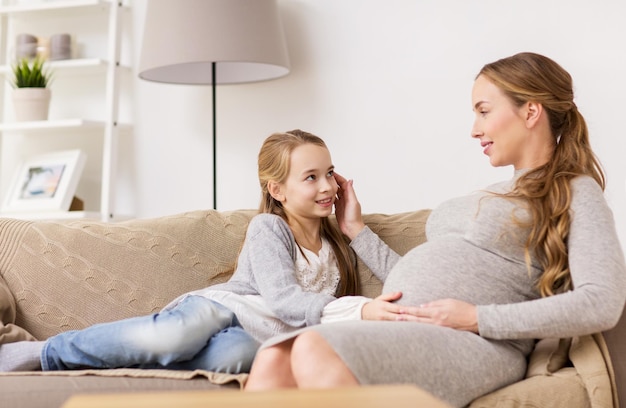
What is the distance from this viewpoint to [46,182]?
11.5 feet

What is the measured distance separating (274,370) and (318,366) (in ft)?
0.37

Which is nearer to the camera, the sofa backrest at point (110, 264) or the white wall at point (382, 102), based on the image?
the sofa backrest at point (110, 264)

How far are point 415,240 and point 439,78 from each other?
3.45 feet

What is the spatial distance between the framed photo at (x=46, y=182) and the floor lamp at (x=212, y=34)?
0.58 m

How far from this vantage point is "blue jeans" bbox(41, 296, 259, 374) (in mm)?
1883

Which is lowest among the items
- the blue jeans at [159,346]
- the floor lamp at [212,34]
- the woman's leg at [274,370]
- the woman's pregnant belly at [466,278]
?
the blue jeans at [159,346]

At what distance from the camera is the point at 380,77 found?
3.30m

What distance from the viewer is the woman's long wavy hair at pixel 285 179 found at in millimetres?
2230

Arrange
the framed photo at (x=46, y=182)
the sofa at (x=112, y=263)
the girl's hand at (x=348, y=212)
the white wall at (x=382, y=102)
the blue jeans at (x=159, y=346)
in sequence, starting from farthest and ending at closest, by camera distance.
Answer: the framed photo at (x=46, y=182), the white wall at (x=382, y=102), the girl's hand at (x=348, y=212), the sofa at (x=112, y=263), the blue jeans at (x=159, y=346)

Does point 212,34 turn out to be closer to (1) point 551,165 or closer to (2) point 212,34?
(2) point 212,34

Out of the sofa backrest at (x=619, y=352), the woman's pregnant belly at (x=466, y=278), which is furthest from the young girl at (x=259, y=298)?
the sofa backrest at (x=619, y=352)

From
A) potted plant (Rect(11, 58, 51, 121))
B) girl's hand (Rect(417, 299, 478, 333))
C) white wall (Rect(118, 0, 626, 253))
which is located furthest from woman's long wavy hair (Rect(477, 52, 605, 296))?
potted plant (Rect(11, 58, 51, 121))

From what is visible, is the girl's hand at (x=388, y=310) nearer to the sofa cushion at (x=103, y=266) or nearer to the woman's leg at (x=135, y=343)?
the woman's leg at (x=135, y=343)

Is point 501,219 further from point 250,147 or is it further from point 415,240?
point 250,147
